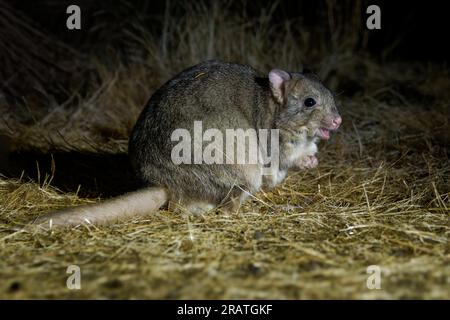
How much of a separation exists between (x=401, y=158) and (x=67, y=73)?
3.79 m

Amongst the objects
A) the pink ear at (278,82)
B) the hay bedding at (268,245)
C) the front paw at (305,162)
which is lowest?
the hay bedding at (268,245)

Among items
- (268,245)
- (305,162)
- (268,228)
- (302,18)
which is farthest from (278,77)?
(302,18)

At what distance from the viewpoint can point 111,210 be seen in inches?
138

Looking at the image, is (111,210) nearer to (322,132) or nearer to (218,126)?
(218,126)

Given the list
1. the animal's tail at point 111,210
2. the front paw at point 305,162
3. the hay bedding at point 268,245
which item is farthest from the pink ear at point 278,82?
the animal's tail at point 111,210

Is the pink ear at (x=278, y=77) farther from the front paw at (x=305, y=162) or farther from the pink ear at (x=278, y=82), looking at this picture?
the front paw at (x=305, y=162)

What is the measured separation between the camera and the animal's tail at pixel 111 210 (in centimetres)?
336

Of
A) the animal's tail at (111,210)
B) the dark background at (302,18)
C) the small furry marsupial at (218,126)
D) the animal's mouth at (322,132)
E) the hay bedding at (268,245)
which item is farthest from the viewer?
the dark background at (302,18)

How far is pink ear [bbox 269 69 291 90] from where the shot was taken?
3965mm

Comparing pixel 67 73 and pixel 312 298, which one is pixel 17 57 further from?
pixel 312 298

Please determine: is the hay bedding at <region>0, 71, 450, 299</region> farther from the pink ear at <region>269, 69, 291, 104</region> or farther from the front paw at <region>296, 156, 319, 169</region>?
the pink ear at <region>269, 69, 291, 104</region>

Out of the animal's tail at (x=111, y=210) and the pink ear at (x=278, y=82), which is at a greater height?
the pink ear at (x=278, y=82)

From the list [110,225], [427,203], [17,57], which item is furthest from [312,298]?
[17,57]

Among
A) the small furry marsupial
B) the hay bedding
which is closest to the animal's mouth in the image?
the small furry marsupial
